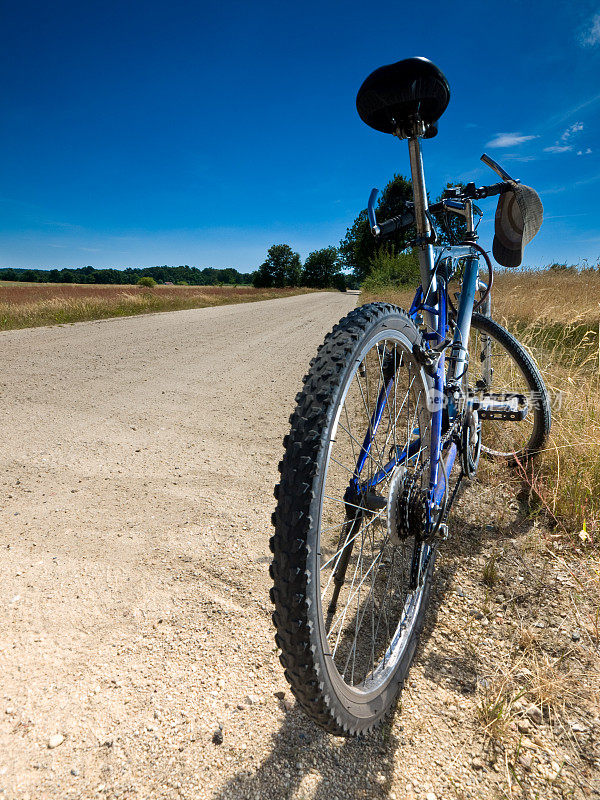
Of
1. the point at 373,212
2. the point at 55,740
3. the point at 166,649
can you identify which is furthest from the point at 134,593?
the point at 373,212

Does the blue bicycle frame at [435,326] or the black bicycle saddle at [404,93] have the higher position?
the black bicycle saddle at [404,93]

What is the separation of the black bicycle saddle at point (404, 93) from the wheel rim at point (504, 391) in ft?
5.64

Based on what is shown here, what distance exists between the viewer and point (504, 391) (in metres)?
2.94

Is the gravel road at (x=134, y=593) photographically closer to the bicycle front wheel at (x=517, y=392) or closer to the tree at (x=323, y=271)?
the bicycle front wheel at (x=517, y=392)

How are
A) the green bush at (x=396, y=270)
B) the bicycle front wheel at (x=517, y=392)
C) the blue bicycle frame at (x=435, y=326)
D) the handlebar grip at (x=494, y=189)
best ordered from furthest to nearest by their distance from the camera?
the green bush at (x=396, y=270)
the bicycle front wheel at (x=517, y=392)
the handlebar grip at (x=494, y=189)
the blue bicycle frame at (x=435, y=326)

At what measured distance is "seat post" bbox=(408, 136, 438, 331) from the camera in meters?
1.55

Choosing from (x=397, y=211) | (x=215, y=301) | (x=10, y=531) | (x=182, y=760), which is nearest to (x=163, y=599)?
(x=182, y=760)

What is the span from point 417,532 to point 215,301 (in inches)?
860

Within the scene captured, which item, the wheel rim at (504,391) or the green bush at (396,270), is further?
the green bush at (396,270)

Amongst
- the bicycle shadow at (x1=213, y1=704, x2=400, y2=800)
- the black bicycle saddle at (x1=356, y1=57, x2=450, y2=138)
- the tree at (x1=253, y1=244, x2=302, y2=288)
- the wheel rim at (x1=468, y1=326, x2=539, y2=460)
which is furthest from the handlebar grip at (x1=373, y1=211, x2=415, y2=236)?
the tree at (x1=253, y1=244, x2=302, y2=288)

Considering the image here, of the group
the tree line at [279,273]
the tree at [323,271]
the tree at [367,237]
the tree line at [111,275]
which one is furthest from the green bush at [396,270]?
the tree at [323,271]

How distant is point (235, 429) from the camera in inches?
148

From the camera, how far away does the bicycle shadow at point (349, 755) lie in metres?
1.14

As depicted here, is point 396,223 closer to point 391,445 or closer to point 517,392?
point 391,445
